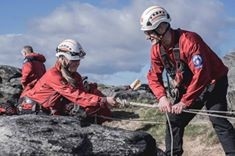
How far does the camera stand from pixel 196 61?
1170cm

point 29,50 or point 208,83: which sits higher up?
point 29,50

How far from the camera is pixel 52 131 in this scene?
38.4 feet

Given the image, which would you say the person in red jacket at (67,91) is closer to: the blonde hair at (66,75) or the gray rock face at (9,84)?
the blonde hair at (66,75)

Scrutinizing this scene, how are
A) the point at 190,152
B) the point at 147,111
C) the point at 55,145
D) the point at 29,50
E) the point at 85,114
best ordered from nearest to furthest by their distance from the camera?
1. the point at 55,145
2. the point at 85,114
3. the point at 190,152
4. the point at 147,111
5. the point at 29,50

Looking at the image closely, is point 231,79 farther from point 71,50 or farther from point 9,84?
point 9,84

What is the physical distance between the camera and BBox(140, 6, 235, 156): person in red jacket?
11.8 meters

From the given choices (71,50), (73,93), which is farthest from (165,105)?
(71,50)

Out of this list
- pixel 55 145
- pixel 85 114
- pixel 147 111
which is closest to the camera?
pixel 55 145

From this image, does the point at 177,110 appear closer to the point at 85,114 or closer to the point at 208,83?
the point at 208,83

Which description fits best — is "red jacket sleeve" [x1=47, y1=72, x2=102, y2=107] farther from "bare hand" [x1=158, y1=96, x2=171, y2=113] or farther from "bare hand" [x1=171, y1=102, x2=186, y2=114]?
"bare hand" [x1=171, y1=102, x2=186, y2=114]

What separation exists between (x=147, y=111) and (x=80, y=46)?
7982 millimetres

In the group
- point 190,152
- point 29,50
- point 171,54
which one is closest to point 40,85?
point 171,54

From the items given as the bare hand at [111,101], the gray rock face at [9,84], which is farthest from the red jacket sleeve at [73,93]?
the gray rock face at [9,84]

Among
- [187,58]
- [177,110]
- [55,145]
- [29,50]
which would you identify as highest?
[29,50]
